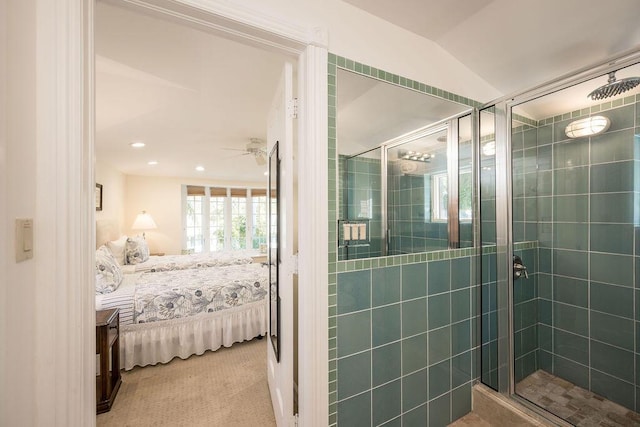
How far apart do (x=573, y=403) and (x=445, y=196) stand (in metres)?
1.56

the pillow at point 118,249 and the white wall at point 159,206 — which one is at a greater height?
the white wall at point 159,206

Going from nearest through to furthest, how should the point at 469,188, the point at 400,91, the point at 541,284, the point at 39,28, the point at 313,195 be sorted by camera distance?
1. the point at 39,28
2. the point at 313,195
3. the point at 400,91
4. the point at 469,188
5. the point at 541,284

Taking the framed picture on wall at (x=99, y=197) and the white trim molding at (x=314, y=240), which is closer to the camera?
the white trim molding at (x=314, y=240)

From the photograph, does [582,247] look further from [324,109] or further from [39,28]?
[39,28]

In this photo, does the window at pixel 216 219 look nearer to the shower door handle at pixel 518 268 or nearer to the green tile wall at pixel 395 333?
the green tile wall at pixel 395 333

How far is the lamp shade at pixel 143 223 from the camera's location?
4.83m

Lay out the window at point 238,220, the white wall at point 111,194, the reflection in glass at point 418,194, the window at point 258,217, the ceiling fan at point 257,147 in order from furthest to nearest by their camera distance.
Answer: the window at point 258,217 < the window at point 238,220 < the white wall at point 111,194 < the ceiling fan at point 257,147 < the reflection in glass at point 418,194

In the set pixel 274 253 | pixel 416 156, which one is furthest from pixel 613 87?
pixel 274 253

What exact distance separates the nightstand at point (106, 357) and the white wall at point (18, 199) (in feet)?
4.09

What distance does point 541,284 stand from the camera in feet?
6.33

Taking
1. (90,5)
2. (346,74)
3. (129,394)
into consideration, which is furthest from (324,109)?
(129,394)

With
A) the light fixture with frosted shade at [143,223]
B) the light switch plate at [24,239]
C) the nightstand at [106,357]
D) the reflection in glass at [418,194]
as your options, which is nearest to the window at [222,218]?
the light fixture with frosted shade at [143,223]

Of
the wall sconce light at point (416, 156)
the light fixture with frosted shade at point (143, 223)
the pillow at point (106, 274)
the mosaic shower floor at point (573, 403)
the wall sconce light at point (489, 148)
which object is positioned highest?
the wall sconce light at point (489, 148)

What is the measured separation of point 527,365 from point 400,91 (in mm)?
2101
